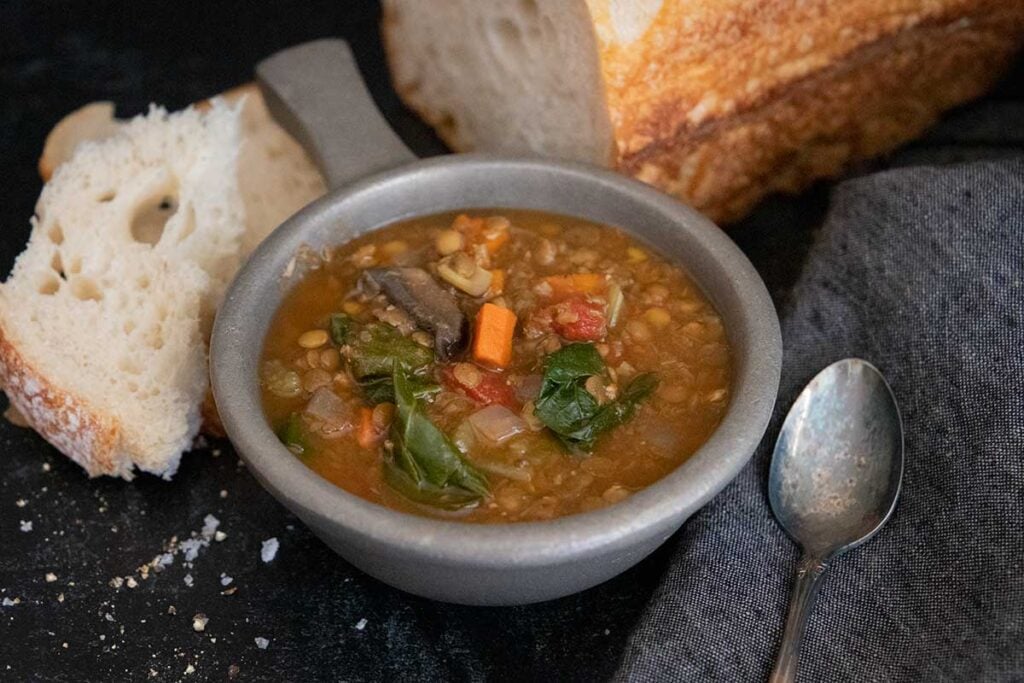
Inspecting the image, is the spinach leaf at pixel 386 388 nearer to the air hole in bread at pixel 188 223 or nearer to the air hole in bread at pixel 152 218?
the air hole in bread at pixel 188 223

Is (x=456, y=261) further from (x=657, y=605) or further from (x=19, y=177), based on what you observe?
(x=19, y=177)

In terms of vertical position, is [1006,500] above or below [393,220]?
below

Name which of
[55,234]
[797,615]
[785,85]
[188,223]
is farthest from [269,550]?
[785,85]

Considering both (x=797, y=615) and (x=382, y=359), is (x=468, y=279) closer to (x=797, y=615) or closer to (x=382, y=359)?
(x=382, y=359)

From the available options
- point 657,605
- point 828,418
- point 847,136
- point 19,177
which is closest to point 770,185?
point 847,136

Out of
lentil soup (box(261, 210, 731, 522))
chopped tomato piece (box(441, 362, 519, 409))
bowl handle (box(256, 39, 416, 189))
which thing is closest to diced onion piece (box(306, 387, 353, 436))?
lentil soup (box(261, 210, 731, 522))

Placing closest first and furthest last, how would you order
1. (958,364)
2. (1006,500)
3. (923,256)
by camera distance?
(1006,500)
(958,364)
(923,256)

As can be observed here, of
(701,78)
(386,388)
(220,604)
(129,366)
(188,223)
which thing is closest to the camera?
(386,388)

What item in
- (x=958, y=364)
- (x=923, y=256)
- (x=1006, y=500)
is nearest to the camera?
(x=1006, y=500)
